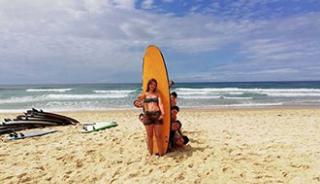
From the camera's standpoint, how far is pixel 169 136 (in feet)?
17.8

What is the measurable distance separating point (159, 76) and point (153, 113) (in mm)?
673

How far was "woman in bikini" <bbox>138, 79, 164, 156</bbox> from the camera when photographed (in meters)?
5.37

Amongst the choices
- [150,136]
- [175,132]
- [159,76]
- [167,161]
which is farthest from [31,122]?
→ [167,161]

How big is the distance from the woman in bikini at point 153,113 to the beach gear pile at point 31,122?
4.88 meters

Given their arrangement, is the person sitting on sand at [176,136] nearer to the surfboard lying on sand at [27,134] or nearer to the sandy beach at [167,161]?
the sandy beach at [167,161]

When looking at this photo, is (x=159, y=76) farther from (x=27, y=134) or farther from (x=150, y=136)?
(x=27, y=134)

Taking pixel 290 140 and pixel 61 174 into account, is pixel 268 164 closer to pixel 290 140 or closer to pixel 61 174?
pixel 290 140

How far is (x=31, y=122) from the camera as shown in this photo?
935 cm

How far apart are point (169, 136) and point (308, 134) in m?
3.75

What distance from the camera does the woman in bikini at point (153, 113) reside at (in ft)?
17.6

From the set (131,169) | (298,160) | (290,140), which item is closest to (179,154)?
(131,169)

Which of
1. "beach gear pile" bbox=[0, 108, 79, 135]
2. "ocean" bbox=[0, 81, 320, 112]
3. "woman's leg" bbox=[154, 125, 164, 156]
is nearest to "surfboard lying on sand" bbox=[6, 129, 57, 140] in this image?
"beach gear pile" bbox=[0, 108, 79, 135]

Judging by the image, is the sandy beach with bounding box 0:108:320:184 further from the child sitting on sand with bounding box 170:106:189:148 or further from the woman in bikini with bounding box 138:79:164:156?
the woman in bikini with bounding box 138:79:164:156

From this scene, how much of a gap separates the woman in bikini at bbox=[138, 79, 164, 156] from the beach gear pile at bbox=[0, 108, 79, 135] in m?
4.88
